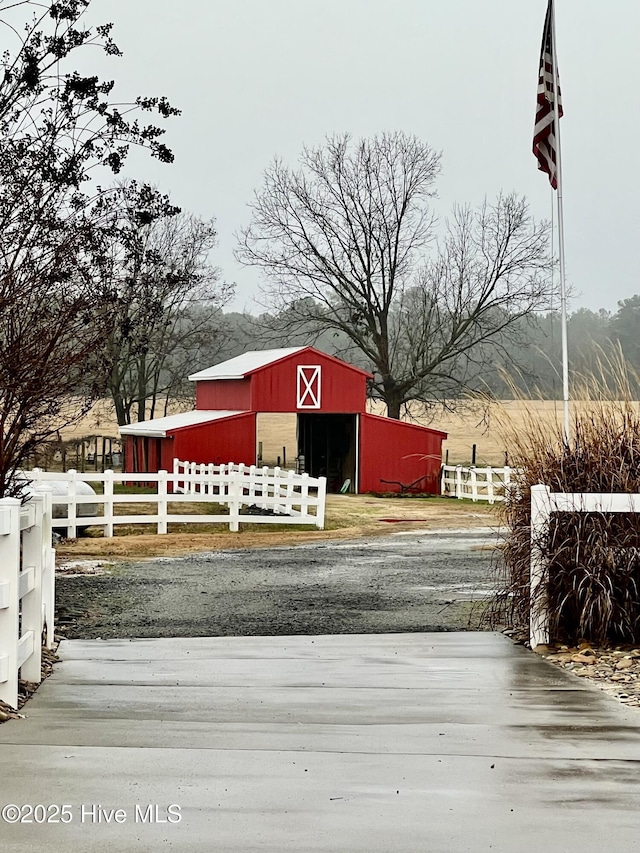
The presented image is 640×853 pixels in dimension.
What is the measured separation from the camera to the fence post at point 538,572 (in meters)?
8.27

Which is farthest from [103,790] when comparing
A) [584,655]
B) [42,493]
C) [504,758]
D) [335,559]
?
[335,559]

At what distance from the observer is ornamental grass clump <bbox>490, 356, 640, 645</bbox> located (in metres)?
8.17

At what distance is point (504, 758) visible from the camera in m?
5.18

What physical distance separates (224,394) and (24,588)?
108ft

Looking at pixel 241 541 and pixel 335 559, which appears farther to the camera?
pixel 241 541

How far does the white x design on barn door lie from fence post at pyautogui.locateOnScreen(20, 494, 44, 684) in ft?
100

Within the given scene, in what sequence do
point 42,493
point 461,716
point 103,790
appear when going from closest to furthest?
point 103,790 < point 461,716 < point 42,493

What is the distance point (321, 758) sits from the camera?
17.0ft

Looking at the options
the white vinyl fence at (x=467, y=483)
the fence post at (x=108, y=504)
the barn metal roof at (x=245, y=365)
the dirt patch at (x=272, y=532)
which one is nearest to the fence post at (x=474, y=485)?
the white vinyl fence at (x=467, y=483)

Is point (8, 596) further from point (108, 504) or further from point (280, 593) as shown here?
point (108, 504)

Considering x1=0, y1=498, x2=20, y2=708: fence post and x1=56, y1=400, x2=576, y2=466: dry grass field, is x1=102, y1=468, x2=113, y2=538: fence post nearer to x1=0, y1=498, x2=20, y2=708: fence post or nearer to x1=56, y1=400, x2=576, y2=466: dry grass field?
x1=56, y1=400, x2=576, y2=466: dry grass field

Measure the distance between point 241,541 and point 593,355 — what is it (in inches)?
427

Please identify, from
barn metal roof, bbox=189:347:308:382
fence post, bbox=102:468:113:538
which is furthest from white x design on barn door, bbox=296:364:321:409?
fence post, bbox=102:468:113:538

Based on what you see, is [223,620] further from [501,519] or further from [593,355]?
[593,355]
